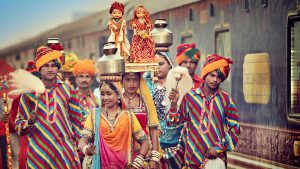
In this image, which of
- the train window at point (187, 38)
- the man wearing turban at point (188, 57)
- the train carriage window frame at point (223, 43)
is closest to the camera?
the man wearing turban at point (188, 57)

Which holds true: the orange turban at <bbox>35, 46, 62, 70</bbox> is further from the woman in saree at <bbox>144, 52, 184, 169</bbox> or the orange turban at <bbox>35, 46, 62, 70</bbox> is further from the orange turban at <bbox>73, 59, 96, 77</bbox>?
the orange turban at <bbox>73, 59, 96, 77</bbox>

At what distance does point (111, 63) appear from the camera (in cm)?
856

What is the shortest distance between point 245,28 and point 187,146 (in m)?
2.01

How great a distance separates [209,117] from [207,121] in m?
0.05

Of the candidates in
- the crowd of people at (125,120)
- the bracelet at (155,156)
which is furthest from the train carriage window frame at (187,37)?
the bracelet at (155,156)

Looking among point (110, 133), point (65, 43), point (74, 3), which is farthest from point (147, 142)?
point (65, 43)

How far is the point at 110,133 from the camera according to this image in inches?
338

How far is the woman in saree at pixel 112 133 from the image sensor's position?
8578 millimetres

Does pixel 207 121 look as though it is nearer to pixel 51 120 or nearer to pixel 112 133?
pixel 112 133

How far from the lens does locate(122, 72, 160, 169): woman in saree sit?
892cm

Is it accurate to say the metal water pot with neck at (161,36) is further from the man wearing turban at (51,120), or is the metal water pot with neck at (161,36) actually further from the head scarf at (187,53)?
the man wearing turban at (51,120)

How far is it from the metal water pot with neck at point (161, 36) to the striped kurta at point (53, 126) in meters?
1.23

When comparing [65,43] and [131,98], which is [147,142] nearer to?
[131,98]

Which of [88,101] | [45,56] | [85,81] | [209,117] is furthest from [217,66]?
[85,81]
